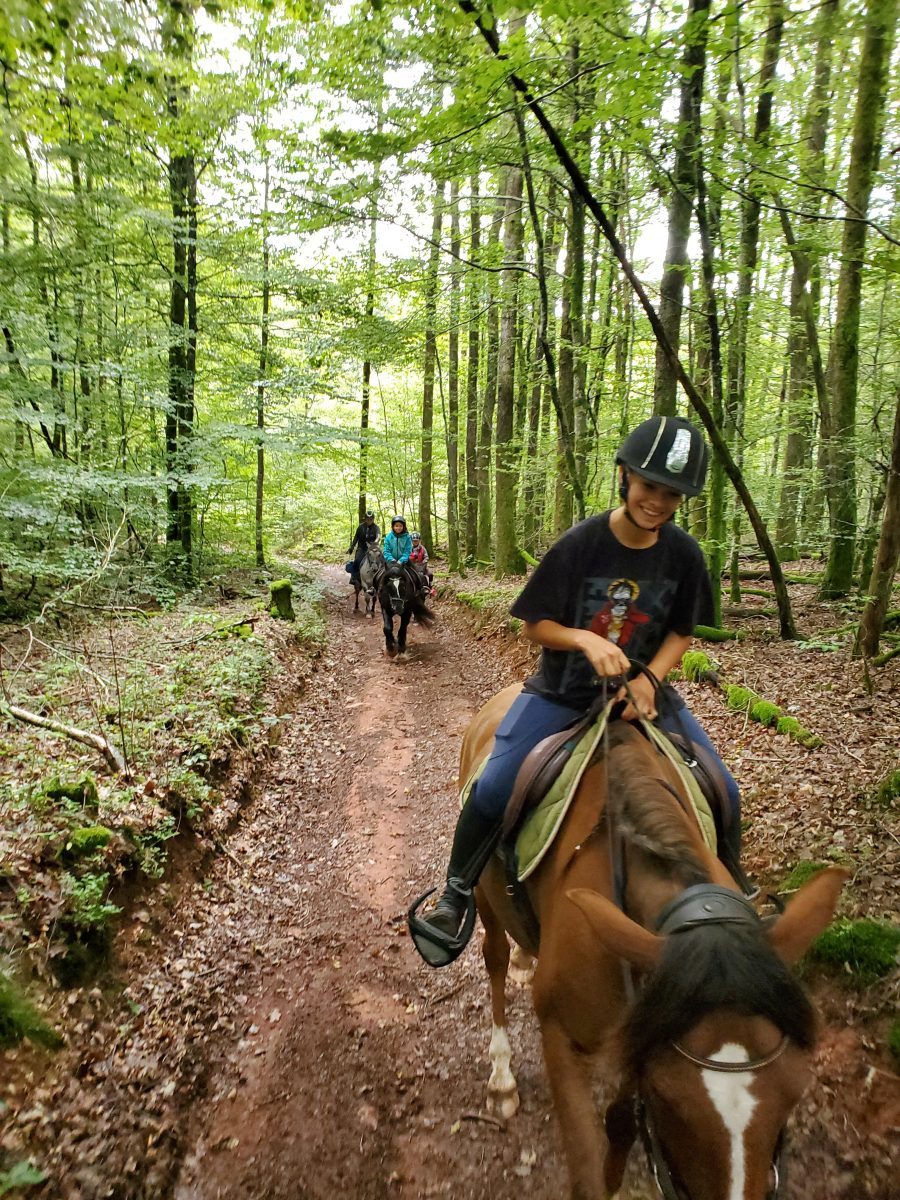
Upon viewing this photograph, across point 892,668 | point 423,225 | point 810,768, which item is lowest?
point 810,768

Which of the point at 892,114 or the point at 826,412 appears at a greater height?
the point at 892,114

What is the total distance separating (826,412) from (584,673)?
8.06 meters

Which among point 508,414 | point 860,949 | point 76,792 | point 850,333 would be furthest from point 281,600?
point 860,949

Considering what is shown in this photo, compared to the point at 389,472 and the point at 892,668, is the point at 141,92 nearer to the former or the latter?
the point at 892,668

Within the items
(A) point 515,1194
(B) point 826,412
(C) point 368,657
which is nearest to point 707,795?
(A) point 515,1194

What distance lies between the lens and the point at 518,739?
2779 mm

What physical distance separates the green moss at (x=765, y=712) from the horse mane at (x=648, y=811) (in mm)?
4022

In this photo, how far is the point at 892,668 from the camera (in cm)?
613

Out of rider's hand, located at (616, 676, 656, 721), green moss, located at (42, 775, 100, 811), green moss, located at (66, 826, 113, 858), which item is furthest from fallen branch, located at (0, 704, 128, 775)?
rider's hand, located at (616, 676, 656, 721)

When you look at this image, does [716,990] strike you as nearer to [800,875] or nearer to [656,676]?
[656,676]

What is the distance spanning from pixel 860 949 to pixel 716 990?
2.36 metres

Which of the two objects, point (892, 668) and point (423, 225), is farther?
point (423, 225)

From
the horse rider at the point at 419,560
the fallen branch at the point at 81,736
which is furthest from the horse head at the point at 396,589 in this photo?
the fallen branch at the point at 81,736

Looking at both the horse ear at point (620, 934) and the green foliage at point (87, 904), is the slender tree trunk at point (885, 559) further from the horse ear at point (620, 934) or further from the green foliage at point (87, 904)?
the green foliage at point (87, 904)
